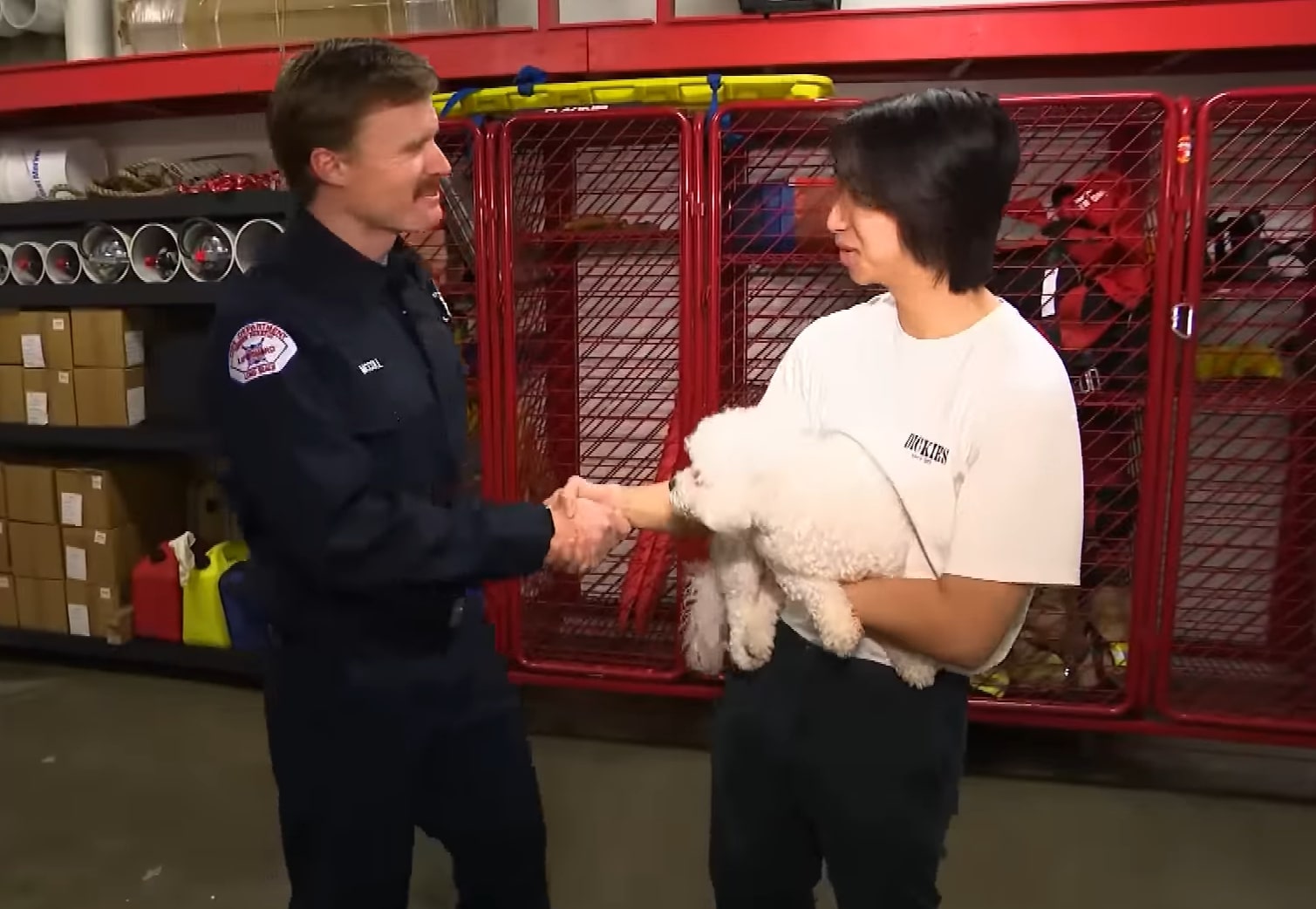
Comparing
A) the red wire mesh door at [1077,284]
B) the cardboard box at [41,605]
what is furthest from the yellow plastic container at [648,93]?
the cardboard box at [41,605]

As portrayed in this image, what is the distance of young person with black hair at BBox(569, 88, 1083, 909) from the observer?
1.09 metres

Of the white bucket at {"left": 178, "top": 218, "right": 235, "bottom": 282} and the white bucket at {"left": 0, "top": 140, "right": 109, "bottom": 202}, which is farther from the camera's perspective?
the white bucket at {"left": 0, "top": 140, "right": 109, "bottom": 202}

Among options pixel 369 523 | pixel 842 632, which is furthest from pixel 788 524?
pixel 369 523

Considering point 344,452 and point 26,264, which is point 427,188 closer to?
point 344,452

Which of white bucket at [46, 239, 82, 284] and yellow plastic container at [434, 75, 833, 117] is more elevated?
yellow plastic container at [434, 75, 833, 117]

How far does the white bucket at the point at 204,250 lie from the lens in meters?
3.02

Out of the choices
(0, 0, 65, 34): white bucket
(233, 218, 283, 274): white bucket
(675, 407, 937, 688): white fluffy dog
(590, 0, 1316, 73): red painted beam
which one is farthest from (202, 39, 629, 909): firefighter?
(0, 0, 65, 34): white bucket

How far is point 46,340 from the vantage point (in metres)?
3.19

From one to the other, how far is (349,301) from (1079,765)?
2310 mm

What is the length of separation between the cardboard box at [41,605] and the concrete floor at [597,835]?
0.40 m

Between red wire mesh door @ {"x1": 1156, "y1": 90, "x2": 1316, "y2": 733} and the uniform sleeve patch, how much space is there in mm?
2035

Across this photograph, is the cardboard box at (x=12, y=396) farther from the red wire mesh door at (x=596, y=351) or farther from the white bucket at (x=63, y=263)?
the red wire mesh door at (x=596, y=351)

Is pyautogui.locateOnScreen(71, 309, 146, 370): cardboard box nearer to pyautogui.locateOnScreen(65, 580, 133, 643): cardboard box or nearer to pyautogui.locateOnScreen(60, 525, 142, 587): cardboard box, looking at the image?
pyautogui.locateOnScreen(60, 525, 142, 587): cardboard box

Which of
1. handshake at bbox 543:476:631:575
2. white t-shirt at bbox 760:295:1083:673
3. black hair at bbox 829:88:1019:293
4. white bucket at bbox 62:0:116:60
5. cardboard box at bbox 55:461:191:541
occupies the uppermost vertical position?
white bucket at bbox 62:0:116:60
